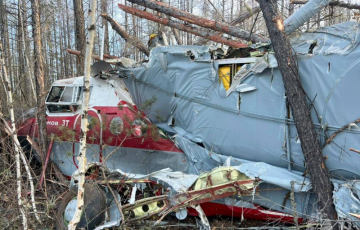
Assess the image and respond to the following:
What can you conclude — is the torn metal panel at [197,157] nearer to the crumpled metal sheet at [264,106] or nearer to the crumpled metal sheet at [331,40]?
the crumpled metal sheet at [264,106]

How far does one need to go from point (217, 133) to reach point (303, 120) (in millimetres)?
1630

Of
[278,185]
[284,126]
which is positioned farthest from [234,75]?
[278,185]

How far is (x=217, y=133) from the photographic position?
517 cm

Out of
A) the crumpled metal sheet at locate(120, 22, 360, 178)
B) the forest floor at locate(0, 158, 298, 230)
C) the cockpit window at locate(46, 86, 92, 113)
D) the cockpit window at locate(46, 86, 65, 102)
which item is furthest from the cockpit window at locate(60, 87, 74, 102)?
the forest floor at locate(0, 158, 298, 230)

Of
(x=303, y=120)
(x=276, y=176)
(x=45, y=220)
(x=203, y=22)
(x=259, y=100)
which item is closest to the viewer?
(x=303, y=120)

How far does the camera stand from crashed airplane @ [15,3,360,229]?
12.9 feet

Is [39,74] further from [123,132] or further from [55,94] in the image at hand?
[123,132]

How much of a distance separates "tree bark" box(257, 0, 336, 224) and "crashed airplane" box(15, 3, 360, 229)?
158 mm

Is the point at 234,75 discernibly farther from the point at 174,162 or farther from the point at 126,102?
the point at 126,102

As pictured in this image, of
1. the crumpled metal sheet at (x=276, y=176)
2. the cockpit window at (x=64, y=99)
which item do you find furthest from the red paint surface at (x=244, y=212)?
the cockpit window at (x=64, y=99)

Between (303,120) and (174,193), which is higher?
(303,120)

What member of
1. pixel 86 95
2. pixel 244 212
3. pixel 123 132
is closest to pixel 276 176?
pixel 244 212

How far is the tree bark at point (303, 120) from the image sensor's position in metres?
3.79

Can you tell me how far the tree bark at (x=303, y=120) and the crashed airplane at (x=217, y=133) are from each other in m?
0.16
